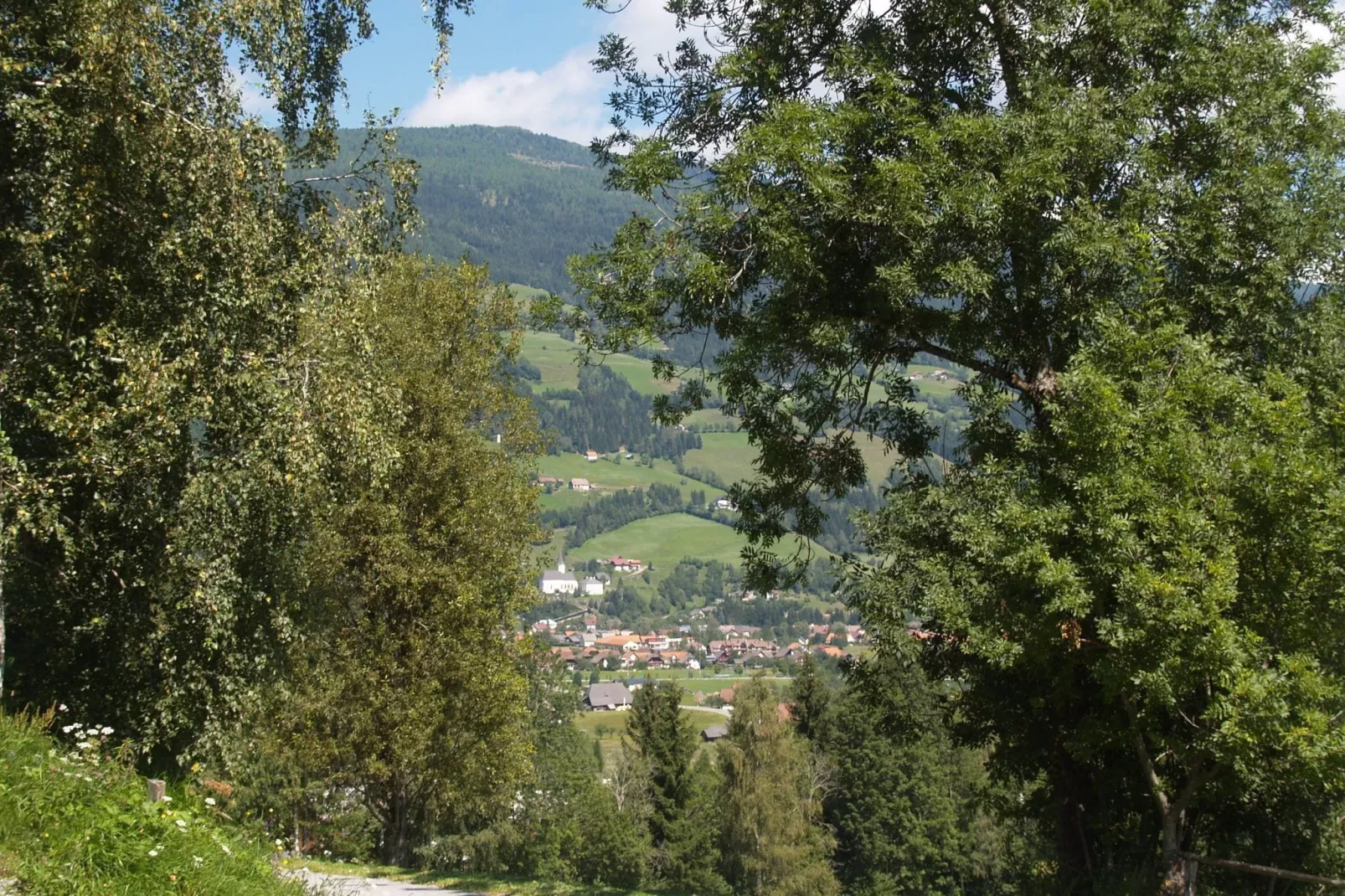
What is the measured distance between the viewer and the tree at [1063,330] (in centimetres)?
835

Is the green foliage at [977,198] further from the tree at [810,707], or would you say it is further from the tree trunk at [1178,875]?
the tree at [810,707]

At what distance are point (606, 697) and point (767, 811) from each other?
96202 millimetres

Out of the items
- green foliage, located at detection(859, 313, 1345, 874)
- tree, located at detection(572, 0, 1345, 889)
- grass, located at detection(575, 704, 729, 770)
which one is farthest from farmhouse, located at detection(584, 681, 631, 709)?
green foliage, located at detection(859, 313, 1345, 874)

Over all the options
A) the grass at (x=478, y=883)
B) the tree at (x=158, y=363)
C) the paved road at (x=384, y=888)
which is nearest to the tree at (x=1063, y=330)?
the tree at (x=158, y=363)

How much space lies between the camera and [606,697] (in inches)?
5349

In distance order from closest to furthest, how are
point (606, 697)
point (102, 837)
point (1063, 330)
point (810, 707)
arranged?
point (102, 837) < point (1063, 330) < point (810, 707) < point (606, 697)

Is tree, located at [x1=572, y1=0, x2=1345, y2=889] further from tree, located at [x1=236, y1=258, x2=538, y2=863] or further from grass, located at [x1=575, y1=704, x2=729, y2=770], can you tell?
grass, located at [x1=575, y1=704, x2=729, y2=770]

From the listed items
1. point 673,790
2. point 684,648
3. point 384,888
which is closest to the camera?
point 384,888

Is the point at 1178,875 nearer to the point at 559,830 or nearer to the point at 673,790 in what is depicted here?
the point at 559,830

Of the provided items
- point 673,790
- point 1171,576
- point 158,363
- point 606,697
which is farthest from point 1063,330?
point 606,697

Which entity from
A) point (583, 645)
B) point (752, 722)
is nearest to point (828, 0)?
point (752, 722)

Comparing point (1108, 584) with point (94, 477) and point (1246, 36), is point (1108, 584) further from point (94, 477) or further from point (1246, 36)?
Answer: point (94, 477)

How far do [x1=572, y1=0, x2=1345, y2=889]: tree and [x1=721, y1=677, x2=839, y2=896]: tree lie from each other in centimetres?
3191

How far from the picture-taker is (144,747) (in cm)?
1084
